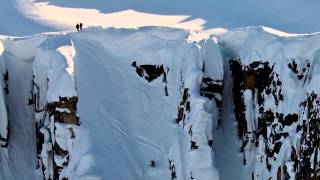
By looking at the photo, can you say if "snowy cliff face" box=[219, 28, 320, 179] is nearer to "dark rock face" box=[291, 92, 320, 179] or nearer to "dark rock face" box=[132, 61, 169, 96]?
"dark rock face" box=[291, 92, 320, 179]

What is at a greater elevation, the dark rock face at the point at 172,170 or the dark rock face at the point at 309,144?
the dark rock face at the point at 309,144

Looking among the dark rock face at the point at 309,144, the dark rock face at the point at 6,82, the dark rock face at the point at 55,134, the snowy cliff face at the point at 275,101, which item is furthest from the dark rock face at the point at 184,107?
the dark rock face at the point at 6,82

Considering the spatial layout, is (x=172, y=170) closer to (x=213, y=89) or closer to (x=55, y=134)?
(x=213, y=89)

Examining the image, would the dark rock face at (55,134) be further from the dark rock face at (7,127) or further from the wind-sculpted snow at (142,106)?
the dark rock face at (7,127)

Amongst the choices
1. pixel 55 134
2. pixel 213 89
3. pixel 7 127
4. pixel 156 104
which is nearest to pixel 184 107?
pixel 213 89

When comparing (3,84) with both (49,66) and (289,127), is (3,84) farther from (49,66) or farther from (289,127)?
(289,127)

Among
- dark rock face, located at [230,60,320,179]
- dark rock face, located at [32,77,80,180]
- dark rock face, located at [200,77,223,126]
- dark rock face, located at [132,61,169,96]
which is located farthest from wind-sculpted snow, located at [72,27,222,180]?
dark rock face, located at [230,60,320,179]
